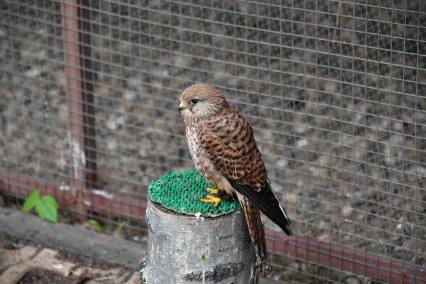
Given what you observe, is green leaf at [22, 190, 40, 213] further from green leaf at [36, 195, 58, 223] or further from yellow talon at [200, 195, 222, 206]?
yellow talon at [200, 195, 222, 206]

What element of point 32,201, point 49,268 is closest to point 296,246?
point 49,268

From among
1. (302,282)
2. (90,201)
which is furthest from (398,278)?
(90,201)

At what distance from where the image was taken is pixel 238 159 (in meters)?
3.32

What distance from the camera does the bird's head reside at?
337cm

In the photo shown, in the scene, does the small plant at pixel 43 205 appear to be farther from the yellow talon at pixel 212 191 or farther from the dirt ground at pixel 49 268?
the yellow talon at pixel 212 191

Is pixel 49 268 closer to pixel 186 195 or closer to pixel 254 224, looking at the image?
pixel 186 195

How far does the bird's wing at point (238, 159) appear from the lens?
330cm

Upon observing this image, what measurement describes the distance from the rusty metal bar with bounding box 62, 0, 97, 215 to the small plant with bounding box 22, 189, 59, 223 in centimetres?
14

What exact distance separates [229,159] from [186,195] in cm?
23

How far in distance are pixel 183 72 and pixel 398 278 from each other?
232cm

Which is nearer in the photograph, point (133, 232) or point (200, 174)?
point (200, 174)

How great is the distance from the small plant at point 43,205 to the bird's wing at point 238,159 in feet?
5.23

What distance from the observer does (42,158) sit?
187 inches

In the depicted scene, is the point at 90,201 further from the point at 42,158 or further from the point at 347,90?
the point at 347,90
